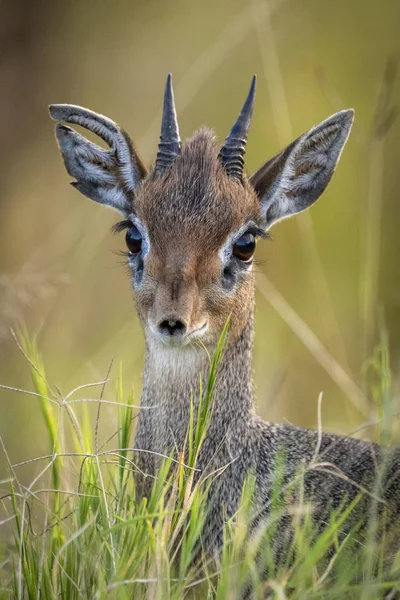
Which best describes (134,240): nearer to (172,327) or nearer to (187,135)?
(172,327)

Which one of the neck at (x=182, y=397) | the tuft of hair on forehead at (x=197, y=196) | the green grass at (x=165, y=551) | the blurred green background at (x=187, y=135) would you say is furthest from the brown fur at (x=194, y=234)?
the blurred green background at (x=187, y=135)

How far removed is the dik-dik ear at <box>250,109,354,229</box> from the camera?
557 centimetres

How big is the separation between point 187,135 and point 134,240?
5614 millimetres

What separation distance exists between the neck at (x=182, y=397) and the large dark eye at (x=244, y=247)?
0.43 m

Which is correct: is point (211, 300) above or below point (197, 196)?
below

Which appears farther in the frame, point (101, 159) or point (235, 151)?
point (101, 159)

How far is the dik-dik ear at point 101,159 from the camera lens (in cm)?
546

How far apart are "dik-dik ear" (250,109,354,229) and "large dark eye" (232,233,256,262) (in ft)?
1.34

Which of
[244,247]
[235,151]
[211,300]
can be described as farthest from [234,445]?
[235,151]

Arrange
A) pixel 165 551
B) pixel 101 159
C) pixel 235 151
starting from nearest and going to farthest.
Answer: pixel 165 551, pixel 235 151, pixel 101 159

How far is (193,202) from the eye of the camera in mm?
5156

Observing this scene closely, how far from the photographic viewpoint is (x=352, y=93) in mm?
11727

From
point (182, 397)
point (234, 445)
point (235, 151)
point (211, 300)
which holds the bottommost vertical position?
point (234, 445)

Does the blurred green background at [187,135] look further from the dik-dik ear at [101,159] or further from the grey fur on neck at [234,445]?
the grey fur on neck at [234,445]
